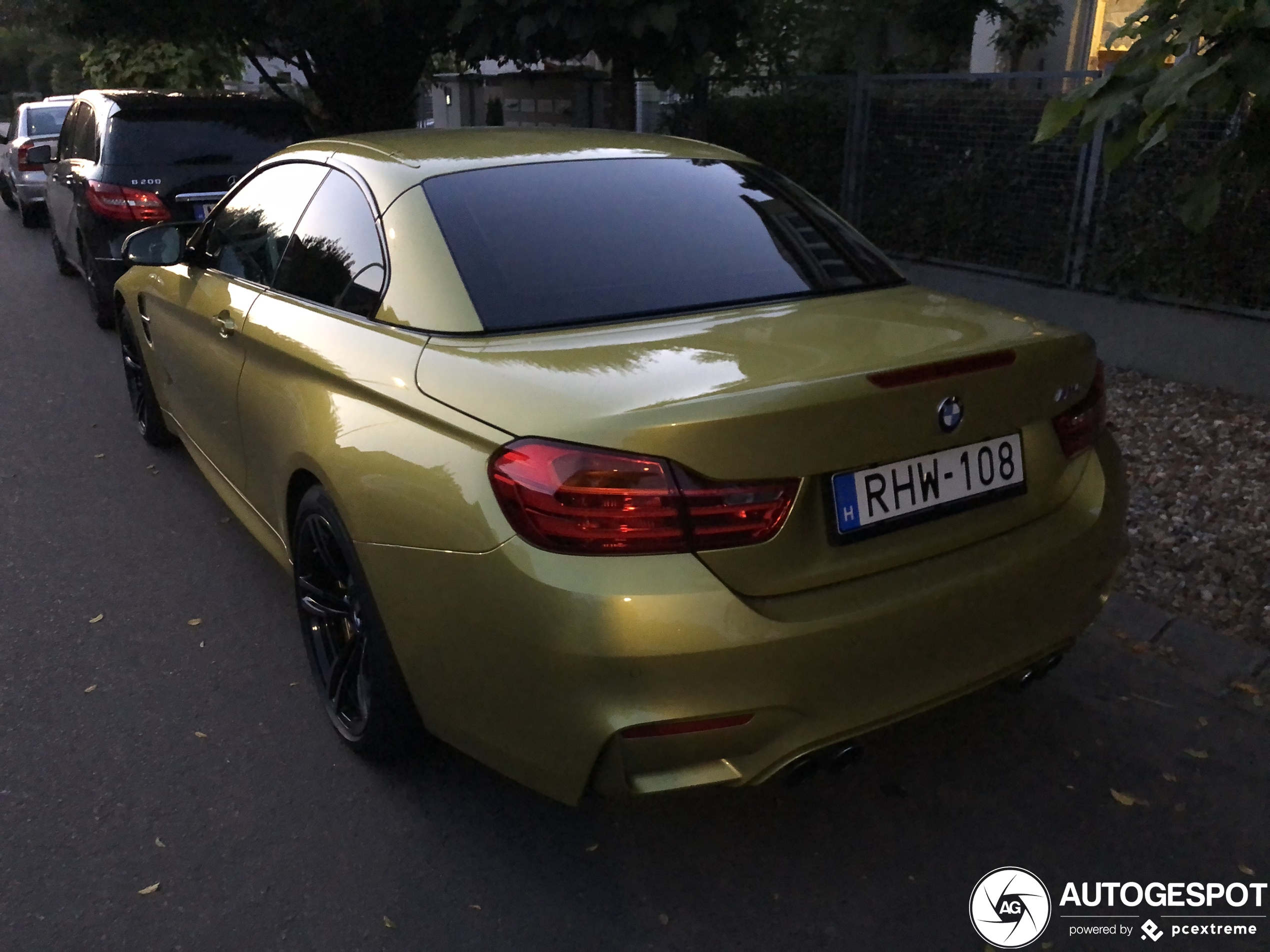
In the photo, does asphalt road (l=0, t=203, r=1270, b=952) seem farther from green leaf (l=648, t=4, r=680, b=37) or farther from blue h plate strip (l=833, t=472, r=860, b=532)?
green leaf (l=648, t=4, r=680, b=37)

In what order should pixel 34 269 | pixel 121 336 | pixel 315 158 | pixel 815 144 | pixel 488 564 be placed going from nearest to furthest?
pixel 488 564 → pixel 315 158 → pixel 121 336 → pixel 815 144 → pixel 34 269

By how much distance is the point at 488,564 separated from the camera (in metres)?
2.37

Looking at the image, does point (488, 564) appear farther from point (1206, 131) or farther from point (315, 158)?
point (1206, 131)

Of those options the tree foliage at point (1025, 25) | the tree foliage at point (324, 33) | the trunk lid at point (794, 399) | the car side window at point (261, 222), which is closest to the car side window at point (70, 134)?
the tree foliage at point (324, 33)

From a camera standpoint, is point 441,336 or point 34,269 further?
point 34,269

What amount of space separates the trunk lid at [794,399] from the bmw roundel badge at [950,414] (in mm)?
13

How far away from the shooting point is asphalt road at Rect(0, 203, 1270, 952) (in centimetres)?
259

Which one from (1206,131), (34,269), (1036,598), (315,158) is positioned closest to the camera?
(1036,598)

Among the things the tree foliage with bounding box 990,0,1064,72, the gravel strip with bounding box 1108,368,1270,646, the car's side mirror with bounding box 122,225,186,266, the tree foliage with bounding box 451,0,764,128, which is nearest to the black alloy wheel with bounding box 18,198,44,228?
the tree foliage with bounding box 451,0,764,128

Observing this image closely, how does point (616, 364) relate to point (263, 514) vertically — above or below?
above

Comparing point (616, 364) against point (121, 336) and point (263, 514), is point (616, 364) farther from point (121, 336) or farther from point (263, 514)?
point (121, 336)

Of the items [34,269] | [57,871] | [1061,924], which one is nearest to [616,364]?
[1061,924]

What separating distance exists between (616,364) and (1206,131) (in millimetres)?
5734

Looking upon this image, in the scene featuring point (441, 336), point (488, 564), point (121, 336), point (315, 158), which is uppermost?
point (315, 158)
